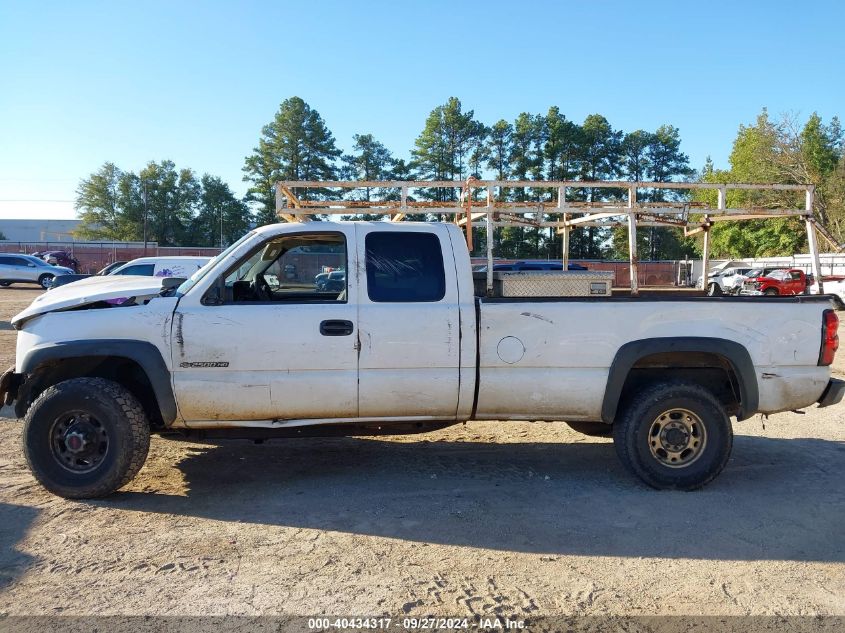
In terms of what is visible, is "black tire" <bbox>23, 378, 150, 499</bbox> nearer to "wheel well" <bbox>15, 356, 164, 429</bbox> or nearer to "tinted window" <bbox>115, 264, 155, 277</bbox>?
"wheel well" <bbox>15, 356, 164, 429</bbox>

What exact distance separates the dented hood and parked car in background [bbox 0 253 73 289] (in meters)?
31.0

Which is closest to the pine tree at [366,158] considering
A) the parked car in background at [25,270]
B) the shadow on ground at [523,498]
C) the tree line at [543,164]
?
the tree line at [543,164]

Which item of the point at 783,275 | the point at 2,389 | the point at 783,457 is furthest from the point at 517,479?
the point at 783,275

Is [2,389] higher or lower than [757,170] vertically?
lower

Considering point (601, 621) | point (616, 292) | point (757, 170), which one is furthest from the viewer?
point (757, 170)

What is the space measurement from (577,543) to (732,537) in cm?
100

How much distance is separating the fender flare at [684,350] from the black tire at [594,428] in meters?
1.16

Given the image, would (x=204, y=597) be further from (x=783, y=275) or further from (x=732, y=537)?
(x=783, y=275)

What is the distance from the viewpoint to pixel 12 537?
159 inches

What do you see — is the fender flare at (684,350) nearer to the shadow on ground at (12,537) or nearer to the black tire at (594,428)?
the black tire at (594,428)

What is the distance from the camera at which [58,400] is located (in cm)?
454

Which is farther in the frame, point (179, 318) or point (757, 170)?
point (757, 170)

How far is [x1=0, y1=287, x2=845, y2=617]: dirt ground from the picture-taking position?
11.0ft

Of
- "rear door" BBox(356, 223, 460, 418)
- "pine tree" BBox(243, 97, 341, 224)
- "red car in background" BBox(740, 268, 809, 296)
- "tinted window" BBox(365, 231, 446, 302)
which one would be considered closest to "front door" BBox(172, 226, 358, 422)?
"rear door" BBox(356, 223, 460, 418)
